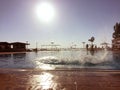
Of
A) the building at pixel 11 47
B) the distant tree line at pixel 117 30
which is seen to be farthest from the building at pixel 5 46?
the distant tree line at pixel 117 30

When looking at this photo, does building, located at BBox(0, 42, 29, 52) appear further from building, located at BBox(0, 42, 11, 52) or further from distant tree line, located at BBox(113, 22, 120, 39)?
distant tree line, located at BBox(113, 22, 120, 39)

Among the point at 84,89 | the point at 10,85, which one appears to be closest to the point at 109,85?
the point at 84,89

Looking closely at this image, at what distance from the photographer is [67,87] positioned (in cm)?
405

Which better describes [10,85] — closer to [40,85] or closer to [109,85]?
[40,85]

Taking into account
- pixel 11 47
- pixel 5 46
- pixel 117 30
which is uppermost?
pixel 117 30

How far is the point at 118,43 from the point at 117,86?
4939 centimetres

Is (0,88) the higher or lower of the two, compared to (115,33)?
lower

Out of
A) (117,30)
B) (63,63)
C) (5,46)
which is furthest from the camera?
(117,30)

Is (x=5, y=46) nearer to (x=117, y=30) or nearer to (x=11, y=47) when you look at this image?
(x=11, y=47)

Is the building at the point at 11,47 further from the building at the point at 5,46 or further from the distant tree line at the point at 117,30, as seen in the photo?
the distant tree line at the point at 117,30

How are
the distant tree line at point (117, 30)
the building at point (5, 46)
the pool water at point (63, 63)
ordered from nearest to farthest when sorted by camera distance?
the pool water at point (63, 63), the building at point (5, 46), the distant tree line at point (117, 30)

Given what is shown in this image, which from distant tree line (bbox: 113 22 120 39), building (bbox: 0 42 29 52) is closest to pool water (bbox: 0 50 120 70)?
building (bbox: 0 42 29 52)

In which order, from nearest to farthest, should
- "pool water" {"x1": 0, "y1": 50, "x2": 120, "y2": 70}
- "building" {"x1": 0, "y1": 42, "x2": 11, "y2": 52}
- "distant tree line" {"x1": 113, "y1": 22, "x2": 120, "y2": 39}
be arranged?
"pool water" {"x1": 0, "y1": 50, "x2": 120, "y2": 70}, "building" {"x1": 0, "y1": 42, "x2": 11, "y2": 52}, "distant tree line" {"x1": 113, "y1": 22, "x2": 120, "y2": 39}

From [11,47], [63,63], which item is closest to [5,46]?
[11,47]
